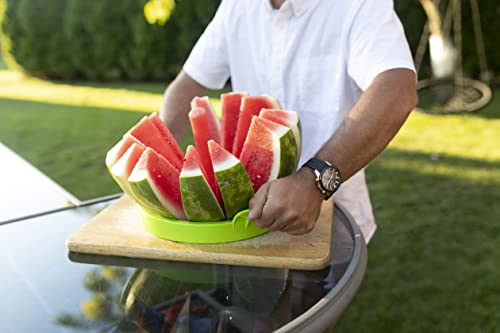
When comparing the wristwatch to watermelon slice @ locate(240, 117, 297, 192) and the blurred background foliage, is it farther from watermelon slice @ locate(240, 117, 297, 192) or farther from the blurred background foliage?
the blurred background foliage

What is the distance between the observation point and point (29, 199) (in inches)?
75.9

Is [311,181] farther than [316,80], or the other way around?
[316,80]

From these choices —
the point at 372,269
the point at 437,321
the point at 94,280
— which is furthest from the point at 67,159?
the point at 94,280

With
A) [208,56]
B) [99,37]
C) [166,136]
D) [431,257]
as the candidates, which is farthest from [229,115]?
[99,37]

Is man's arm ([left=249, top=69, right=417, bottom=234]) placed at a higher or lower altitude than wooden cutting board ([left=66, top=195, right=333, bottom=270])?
higher

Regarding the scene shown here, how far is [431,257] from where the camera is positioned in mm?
3367

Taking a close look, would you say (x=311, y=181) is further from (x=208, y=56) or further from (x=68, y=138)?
(x=68, y=138)

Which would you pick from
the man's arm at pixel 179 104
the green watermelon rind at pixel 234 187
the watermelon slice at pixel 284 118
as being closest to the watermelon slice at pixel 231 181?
the green watermelon rind at pixel 234 187

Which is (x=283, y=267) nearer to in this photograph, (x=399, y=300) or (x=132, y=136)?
(x=132, y=136)

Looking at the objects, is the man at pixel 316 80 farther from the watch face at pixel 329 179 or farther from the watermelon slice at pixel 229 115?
the watermelon slice at pixel 229 115

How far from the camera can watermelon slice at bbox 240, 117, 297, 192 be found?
142 centimetres

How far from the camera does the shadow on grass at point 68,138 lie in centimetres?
506

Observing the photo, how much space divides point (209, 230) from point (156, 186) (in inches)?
6.8

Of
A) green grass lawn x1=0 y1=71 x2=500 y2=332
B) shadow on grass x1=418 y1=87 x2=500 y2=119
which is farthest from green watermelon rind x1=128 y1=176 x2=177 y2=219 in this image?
shadow on grass x1=418 y1=87 x2=500 y2=119
